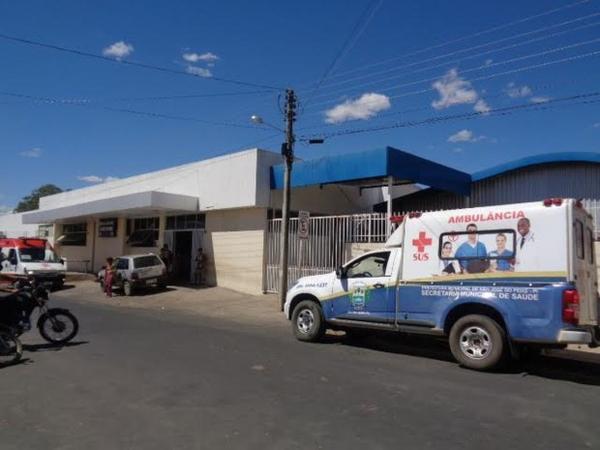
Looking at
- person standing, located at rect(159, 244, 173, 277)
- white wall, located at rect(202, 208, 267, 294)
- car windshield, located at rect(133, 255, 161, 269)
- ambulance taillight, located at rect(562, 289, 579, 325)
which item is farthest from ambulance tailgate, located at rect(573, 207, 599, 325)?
person standing, located at rect(159, 244, 173, 277)

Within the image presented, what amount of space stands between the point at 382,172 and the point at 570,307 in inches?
382

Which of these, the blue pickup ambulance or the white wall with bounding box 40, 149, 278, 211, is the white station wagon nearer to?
the white wall with bounding box 40, 149, 278, 211

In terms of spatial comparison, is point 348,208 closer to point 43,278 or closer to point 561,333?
point 43,278

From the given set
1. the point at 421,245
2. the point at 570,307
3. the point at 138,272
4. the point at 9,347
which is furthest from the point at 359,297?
the point at 138,272

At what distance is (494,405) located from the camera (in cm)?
632

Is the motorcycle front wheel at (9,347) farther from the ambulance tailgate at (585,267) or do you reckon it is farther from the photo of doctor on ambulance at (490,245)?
the ambulance tailgate at (585,267)

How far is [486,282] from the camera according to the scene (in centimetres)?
841

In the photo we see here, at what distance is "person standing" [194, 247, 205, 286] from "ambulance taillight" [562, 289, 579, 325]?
17.1m

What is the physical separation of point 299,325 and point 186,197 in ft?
44.2

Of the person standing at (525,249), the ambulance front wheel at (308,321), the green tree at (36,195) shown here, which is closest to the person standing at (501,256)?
the person standing at (525,249)

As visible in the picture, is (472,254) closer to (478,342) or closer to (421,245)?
(421,245)

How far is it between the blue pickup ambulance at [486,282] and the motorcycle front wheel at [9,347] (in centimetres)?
534

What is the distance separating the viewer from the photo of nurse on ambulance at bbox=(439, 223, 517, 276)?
328 inches

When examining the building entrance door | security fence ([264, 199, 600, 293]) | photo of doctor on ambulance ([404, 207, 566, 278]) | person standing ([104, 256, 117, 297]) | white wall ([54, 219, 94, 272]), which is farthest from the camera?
white wall ([54, 219, 94, 272])
